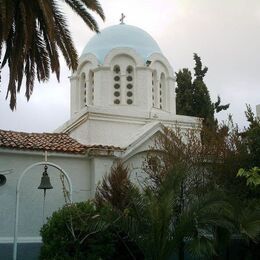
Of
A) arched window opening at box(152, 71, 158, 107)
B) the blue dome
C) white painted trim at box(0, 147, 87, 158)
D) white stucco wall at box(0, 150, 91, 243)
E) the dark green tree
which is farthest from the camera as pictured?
the dark green tree

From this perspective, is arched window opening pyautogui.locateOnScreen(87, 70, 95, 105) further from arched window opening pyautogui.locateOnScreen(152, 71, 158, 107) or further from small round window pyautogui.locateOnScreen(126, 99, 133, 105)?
arched window opening pyautogui.locateOnScreen(152, 71, 158, 107)

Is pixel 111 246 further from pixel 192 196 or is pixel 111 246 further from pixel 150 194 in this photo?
pixel 192 196

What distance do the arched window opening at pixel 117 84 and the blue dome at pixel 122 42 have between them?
805 millimetres

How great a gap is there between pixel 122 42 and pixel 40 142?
7745 mm

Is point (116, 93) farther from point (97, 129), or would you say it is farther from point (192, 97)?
point (192, 97)

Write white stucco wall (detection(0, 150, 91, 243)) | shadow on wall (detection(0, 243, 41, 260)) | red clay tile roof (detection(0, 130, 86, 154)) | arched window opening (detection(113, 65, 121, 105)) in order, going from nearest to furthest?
shadow on wall (detection(0, 243, 41, 260)) → white stucco wall (detection(0, 150, 91, 243)) → red clay tile roof (detection(0, 130, 86, 154)) → arched window opening (detection(113, 65, 121, 105))

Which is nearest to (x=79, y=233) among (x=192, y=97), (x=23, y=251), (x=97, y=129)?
(x=23, y=251)

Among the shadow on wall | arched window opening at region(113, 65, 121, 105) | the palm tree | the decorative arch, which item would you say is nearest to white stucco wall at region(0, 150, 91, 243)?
the shadow on wall

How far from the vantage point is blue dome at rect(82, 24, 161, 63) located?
24.7m

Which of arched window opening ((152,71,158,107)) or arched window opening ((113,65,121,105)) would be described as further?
arched window opening ((152,71,158,107))

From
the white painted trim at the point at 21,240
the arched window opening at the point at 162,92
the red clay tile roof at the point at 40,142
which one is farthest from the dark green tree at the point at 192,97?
the white painted trim at the point at 21,240

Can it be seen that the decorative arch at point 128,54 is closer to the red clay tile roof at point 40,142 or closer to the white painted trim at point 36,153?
the red clay tile roof at point 40,142

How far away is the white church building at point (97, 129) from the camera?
18.1 meters

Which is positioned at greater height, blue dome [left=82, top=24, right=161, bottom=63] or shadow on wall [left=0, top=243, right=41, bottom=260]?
blue dome [left=82, top=24, right=161, bottom=63]
